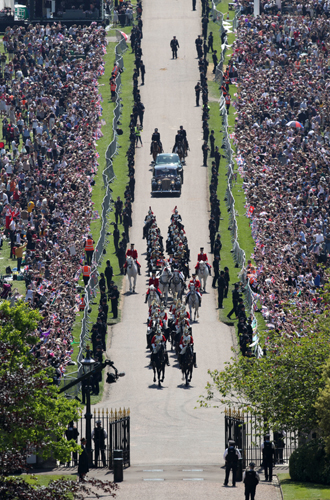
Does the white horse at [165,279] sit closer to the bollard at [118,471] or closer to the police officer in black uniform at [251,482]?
the bollard at [118,471]

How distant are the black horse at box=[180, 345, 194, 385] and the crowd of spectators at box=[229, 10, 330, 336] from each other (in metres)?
3.09

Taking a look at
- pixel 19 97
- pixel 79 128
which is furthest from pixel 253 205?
pixel 19 97

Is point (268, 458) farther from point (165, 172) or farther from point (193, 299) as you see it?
point (165, 172)

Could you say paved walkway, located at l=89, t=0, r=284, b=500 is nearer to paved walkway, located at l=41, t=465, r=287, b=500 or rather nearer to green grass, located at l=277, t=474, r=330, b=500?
paved walkway, located at l=41, t=465, r=287, b=500

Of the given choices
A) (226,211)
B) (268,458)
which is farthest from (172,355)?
(226,211)

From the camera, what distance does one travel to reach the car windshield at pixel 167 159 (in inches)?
2295

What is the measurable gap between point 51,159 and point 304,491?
112 feet

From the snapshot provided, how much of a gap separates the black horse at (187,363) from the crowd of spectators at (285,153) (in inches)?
121

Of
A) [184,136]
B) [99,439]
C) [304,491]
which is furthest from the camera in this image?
[184,136]

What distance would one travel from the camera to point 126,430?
105ft

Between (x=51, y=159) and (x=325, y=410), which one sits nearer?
(x=325, y=410)

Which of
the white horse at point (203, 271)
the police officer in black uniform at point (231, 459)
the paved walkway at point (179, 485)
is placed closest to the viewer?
the paved walkway at point (179, 485)

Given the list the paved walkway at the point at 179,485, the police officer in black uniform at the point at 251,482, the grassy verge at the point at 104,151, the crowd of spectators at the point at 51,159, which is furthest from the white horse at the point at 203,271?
the police officer in black uniform at the point at 251,482

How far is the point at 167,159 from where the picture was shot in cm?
A: 5856
